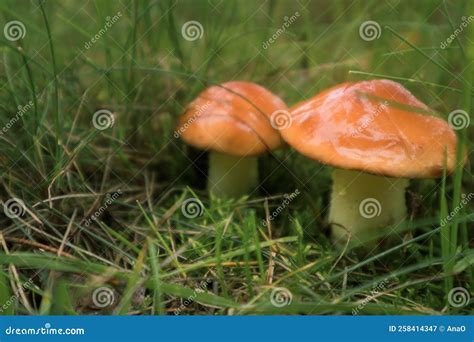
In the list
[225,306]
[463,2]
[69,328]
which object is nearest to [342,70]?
[463,2]

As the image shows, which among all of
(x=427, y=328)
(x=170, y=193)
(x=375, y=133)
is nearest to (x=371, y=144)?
(x=375, y=133)

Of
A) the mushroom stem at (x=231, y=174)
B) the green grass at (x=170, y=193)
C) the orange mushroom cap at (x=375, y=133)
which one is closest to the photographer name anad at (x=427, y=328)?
the green grass at (x=170, y=193)

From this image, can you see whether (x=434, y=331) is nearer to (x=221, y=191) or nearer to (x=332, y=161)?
(x=332, y=161)

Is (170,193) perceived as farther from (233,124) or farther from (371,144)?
(371,144)

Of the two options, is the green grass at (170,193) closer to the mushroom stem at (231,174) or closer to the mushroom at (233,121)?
the mushroom stem at (231,174)

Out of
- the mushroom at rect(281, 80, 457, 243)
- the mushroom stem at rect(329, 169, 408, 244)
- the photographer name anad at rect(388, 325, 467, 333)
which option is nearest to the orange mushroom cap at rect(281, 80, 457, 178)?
the mushroom at rect(281, 80, 457, 243)

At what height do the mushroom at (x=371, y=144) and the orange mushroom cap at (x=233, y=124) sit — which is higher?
the orange mushroom cap at (x=233, y=124)
